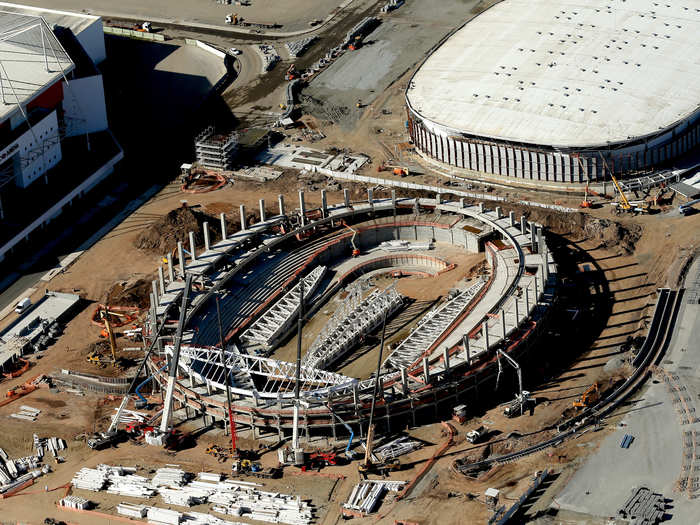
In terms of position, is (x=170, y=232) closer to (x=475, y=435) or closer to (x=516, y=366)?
(x=516, y=366)

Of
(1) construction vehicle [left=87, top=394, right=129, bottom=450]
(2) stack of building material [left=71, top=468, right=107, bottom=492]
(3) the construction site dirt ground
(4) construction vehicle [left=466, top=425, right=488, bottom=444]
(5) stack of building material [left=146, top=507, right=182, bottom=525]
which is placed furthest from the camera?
(1) construction vehicle [left=87, top=394, right=129, bottom=450]

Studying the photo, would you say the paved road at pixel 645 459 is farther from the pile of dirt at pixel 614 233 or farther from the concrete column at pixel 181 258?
the concrete column at pixel 181 258

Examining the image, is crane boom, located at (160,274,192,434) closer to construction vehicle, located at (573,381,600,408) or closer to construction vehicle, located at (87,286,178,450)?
construction vehicle, located at (87,286,178,450)

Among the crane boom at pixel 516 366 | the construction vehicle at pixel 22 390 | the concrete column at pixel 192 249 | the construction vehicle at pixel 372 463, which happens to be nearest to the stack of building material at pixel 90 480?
the construction vehicle at pixel 22 390

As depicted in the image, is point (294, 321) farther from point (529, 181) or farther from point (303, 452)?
point (529, 181)

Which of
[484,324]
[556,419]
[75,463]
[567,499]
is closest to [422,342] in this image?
[484,324]

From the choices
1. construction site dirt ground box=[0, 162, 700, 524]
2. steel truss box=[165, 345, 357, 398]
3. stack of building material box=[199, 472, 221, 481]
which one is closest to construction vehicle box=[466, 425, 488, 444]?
construction site dirt ground box=[0, 162, 700, 524]
